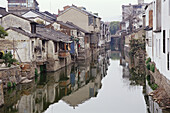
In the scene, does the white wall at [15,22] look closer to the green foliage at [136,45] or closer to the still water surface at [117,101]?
the still water surface at [117,101]

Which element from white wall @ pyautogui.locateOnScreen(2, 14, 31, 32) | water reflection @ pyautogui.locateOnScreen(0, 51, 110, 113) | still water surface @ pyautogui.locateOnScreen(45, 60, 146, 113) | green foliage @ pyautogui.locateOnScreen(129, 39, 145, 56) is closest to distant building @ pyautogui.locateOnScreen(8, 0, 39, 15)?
green foliage @ pyautogui.locateOnScreen(129, 39, 145, 56)

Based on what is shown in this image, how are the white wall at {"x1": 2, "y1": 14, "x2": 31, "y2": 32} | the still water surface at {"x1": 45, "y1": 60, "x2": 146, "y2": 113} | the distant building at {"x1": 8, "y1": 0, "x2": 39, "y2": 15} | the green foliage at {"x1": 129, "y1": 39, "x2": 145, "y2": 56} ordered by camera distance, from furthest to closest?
1. the distant building at {"x1": 8, "y1": 0, "x2": 39, "y2": 15}
2. the green foliage at {"x1": 129, "y1": 39, "x2": 145, "y2": 56}
3. the white wall at {"x1": 2, "y1": 14, "x2": 31, "y2": 32}
4. the still water surface at {"x1": 45, "y1": 60, "x2": 146, "y2": 113}

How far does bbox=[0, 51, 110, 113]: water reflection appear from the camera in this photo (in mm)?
15859

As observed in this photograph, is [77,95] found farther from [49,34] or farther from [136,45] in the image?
[136,45]

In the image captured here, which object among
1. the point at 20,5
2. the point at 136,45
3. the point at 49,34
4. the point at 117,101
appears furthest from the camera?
the point at 20,5

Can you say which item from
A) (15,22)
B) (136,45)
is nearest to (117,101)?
(15,22)

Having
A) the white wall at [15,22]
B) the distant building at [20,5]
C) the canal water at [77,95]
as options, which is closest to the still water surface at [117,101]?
the canal water at [77,95]

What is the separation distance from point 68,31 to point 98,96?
77.7 feet

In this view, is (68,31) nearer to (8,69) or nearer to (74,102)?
(8,69)

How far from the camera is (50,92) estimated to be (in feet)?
64.7

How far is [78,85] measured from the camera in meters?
22.8

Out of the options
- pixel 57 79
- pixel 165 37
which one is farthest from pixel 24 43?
pixel 165 37

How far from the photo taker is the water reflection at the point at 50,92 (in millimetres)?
15859

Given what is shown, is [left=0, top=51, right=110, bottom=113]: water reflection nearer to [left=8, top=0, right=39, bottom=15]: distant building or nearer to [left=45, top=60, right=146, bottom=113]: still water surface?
[left=45, top=60, right=146, bottom=113]: still water surface
